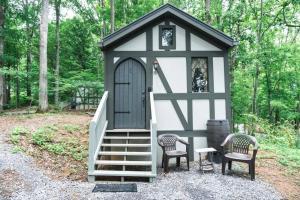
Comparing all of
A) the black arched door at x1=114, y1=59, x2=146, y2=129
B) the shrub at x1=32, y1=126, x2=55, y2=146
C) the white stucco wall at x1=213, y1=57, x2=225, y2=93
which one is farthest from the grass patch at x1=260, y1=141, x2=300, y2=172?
the shrub at x1=32, y1=126, x2=55, y2=146

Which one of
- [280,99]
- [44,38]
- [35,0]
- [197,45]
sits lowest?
[280,99]

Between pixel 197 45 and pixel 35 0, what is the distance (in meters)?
15.6

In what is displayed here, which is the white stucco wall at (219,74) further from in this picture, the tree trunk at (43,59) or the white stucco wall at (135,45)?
the tree trunk at (43,59)

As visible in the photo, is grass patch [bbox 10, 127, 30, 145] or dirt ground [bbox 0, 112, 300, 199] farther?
grass patch [bbox 10, 127, 30, 145]

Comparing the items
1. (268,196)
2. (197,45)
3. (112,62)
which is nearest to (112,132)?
(112,62)

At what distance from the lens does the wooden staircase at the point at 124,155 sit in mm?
5803

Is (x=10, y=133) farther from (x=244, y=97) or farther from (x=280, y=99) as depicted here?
(x=280, y=99)

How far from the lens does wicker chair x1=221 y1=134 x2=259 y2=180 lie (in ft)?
19.0

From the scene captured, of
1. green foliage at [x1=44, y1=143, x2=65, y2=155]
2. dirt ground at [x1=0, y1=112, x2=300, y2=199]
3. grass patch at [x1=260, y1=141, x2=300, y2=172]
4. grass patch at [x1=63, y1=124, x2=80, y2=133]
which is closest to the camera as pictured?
dirt ground at [x1=0, y1=112, x2=300, y2=199]

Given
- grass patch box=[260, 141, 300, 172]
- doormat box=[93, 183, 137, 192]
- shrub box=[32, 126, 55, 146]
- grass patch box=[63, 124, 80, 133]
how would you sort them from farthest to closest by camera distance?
grass patch box=[63, 124, 80, 133], grass patch box=[260, 141, 300, 172], shrub box=[32, 126, 55, 146], doormat box=[93, 183, 137, 192]

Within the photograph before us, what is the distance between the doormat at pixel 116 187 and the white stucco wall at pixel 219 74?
4.10 m

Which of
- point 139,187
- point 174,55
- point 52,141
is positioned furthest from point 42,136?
point 174,55

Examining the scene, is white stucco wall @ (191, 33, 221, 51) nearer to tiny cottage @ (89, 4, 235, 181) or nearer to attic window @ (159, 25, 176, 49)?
tiny cottage @ (89, 4, 235, 181)

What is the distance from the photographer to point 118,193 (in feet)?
16.0
